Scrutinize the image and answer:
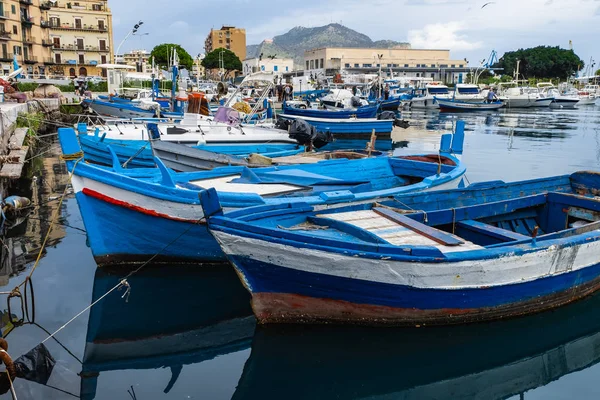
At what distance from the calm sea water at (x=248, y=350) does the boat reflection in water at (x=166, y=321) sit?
0.02 metres

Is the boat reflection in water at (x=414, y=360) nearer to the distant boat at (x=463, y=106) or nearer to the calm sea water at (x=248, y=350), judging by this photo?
the calm sea water at (x=248, y=350)

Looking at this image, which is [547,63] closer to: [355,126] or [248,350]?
[355,126]

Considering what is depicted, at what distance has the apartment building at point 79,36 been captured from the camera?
7169 centimetres

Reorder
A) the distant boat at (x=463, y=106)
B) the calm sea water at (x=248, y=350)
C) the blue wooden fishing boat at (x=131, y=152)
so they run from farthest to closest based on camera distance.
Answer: the distant boat at (x=463, y=106), the blue wooden fishing boat at (x=131, y=152), the calm sea water at (x=248, y=350)

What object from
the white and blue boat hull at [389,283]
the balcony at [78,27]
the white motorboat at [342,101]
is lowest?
the white and blue boat hull at [389,283]

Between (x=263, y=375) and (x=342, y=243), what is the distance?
5.53 feet

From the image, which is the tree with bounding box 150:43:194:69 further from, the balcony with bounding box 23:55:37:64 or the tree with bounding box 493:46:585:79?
the tree with bounding box 493:46:585:79

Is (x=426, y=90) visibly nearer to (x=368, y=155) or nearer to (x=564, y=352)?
(x=368, y=155)

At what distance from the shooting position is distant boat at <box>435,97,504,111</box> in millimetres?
52094

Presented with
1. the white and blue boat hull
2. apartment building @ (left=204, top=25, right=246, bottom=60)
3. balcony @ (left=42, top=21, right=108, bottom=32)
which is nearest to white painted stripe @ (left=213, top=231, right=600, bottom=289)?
the white and blue boat hull

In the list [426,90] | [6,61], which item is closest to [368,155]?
[426,90]

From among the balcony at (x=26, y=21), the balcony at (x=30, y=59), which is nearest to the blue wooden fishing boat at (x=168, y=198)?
the balcony at (x=26, y=21)

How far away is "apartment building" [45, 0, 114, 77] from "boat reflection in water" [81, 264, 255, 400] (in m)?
71.1

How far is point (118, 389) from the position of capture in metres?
5.42
